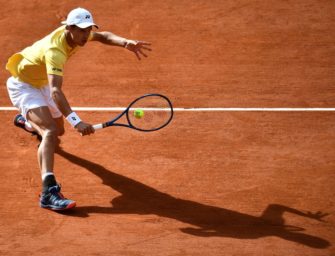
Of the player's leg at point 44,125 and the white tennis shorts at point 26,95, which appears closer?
the player's leg at point 44,125

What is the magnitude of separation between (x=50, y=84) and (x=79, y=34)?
69cm

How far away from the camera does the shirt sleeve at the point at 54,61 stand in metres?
7.04

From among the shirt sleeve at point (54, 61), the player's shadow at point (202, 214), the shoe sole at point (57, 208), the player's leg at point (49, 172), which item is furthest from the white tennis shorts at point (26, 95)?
the player's shadow at point (202, 214)

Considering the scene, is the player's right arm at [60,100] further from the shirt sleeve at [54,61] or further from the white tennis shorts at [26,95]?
the white tennis shorts at [26,95]

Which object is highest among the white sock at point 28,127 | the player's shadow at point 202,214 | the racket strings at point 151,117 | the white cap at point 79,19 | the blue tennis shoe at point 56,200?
the white cap at point 79,19

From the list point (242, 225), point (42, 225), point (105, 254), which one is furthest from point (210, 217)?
point (42, 225)

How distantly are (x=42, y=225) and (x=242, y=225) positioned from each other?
2315 mm

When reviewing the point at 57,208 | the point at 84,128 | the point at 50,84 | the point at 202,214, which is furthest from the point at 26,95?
the point at 202,214

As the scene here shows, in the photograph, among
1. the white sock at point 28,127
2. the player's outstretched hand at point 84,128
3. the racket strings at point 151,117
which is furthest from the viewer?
the white sock at point 28,127

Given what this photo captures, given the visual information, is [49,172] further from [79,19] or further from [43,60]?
[79,19]

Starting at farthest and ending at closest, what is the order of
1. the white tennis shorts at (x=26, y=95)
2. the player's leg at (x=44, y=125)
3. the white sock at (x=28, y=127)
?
the white sock at (x=28, y=127), the white tennis shorts at (x=26, y=95), the player's leg at (x=44, y=125)

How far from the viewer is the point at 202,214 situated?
24.2 ft

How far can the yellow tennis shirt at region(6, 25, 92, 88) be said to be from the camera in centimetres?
710

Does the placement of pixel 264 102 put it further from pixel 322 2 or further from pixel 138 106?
pixel 322 2
